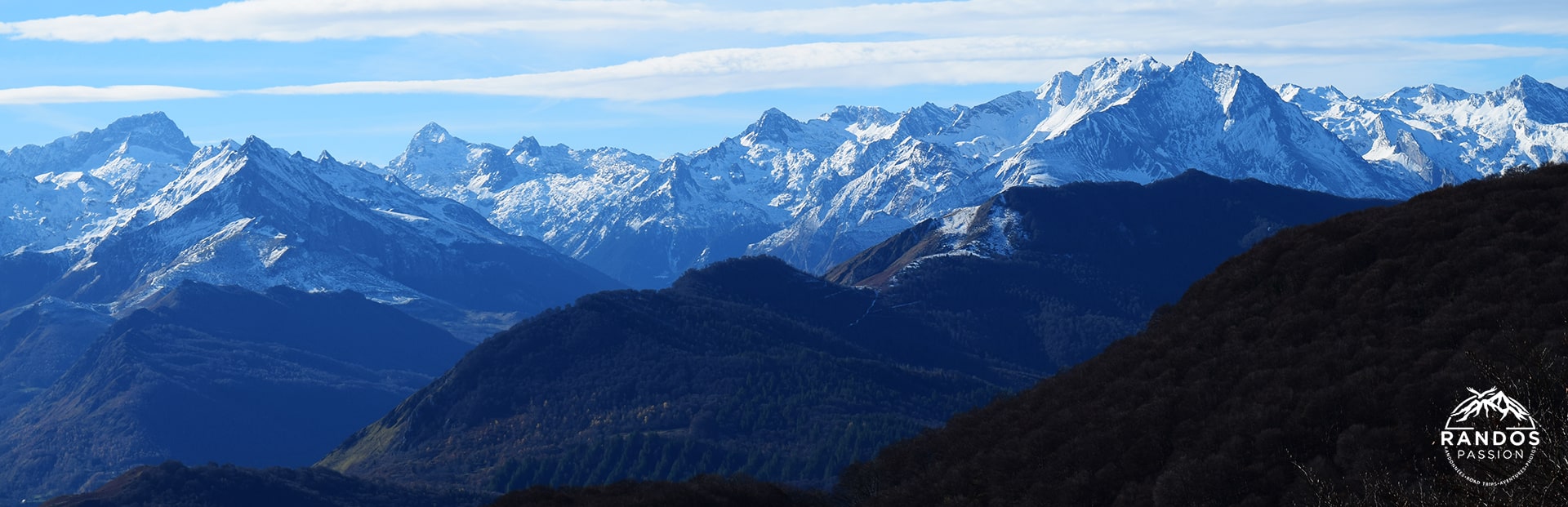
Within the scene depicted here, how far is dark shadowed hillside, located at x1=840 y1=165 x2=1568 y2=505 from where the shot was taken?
113m

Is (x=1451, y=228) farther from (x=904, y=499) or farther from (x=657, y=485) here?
(x=657, y=485)

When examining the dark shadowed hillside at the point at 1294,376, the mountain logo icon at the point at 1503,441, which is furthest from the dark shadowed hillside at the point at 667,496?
the mountain logo icon at the point at 1503,441

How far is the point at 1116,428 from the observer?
441ft

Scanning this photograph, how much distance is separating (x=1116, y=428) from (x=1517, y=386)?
3219 inches

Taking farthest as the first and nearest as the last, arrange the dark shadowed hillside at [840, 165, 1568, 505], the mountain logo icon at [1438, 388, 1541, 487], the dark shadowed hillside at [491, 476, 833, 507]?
the dark shadowed hillside at [491, 476, 833, 507], the dark shadowed hillside at [840, 165, 1568, 505], the mountain logo icon at [1438, 388, 1541, 487]

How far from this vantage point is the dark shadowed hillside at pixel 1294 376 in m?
113

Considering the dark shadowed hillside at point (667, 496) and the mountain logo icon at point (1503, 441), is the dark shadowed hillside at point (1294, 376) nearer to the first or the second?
the dark shadowed hillside at point (667, 496)

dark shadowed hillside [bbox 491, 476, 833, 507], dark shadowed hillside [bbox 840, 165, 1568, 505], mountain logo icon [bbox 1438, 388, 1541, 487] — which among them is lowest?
dark shadowed hillside [bbox 491, 476, 833, 507]

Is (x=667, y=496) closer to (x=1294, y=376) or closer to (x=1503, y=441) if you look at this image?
(x=1294, y=376)

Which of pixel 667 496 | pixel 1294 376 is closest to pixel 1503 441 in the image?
pixel 1294 376

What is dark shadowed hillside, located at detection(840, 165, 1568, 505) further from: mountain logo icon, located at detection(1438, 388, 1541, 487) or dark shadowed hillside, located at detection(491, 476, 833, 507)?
mountain logo icon, located at detection(1438, 388, 1541, 487)

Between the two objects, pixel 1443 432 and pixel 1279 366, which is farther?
pixel 1279 366

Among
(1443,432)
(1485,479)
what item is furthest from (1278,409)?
(1485,479)

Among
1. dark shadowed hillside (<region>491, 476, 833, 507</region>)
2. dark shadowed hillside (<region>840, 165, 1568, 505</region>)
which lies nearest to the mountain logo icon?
dark shadowed hillside (<region>840, 165, 1568, 505</region>)
